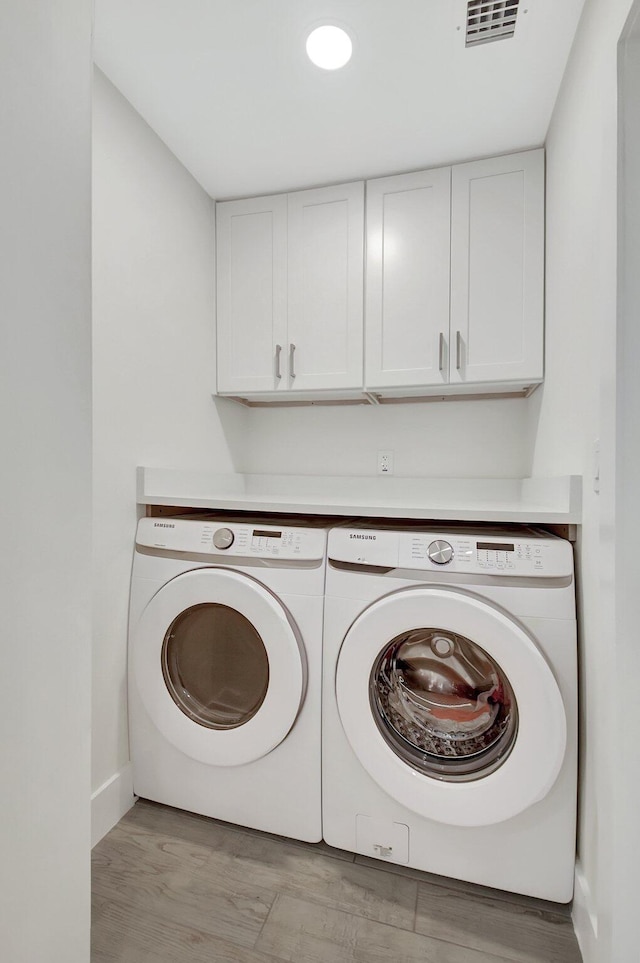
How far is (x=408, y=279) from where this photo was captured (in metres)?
1.87

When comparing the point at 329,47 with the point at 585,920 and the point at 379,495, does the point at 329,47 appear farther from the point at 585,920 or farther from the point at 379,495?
the point at 585,920

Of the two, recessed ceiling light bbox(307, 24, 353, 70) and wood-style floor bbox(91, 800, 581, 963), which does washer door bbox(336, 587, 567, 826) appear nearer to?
wood-style floor bbox(91, 800, 581, 963)

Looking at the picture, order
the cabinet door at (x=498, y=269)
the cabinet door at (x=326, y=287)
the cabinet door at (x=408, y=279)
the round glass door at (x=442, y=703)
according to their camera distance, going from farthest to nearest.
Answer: the cabinet door at (x=326, y=287) → the cabinet door at (x=408, y=279) → the cabinet door at (x=498, y=269) → the round glass door at (x=442, y=703)

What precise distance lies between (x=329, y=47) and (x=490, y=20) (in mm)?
441

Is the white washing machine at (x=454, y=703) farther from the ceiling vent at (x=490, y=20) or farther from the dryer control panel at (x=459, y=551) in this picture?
the ceiling vent at (x=490, y=20)

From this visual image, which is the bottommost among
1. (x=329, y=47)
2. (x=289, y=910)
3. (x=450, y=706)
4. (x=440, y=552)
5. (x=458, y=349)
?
(x=289, y=910)

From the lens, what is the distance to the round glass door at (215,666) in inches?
55.7

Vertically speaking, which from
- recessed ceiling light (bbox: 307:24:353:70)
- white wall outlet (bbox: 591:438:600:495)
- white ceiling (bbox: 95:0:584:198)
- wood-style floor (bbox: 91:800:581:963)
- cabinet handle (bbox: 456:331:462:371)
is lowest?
wood-style floor (bbox: 91:800:581:963)

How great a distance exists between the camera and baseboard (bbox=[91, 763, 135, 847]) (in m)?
1.37

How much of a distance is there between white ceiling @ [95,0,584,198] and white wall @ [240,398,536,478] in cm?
100

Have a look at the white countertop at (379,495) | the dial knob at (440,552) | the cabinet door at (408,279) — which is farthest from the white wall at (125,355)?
the dial knob at (440,552)

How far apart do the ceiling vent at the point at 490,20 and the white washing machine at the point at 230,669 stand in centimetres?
147

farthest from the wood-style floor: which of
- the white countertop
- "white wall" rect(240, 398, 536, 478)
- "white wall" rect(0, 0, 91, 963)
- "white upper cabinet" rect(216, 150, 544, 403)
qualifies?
"white upper cabinet" rect(216, 150, 544, 403)

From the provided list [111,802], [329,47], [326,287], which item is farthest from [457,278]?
[111,802]
